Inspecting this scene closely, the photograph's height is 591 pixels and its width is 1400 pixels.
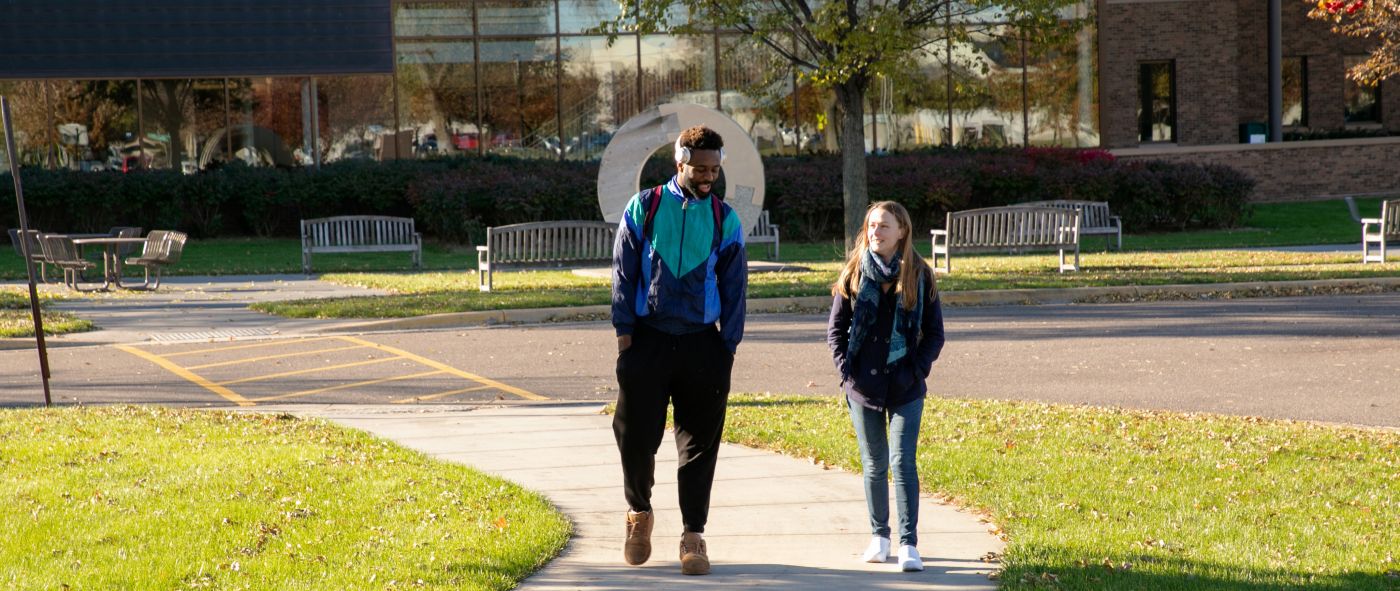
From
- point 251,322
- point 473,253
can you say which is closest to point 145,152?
point 473,253

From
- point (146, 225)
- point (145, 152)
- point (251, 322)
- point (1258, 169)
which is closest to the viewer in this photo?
point (251, 322)

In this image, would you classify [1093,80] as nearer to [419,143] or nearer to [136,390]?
[419,143]

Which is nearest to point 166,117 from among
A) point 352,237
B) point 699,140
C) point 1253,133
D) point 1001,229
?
point 352,237

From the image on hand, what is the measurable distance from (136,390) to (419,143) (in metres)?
20.2

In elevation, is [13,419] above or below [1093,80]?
below

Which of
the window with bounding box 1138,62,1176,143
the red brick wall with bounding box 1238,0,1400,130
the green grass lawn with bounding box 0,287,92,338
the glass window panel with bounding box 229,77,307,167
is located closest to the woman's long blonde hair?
the green grass lawn with bounding box 0,287,92,338

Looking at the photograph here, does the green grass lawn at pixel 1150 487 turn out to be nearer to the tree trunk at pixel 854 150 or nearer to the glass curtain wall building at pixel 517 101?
the tree trunk at pixel 854 150

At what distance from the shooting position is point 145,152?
2975 centimetres

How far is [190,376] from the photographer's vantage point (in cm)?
1172

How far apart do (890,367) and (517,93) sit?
26.5m

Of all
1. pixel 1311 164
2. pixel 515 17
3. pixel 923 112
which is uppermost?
pixel 515 17

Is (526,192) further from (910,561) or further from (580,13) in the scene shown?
(910,561)

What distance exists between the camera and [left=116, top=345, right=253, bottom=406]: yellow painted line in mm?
10523

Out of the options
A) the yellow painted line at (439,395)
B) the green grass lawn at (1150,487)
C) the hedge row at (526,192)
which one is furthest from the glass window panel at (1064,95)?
the green grass lawn at (1150,487)
